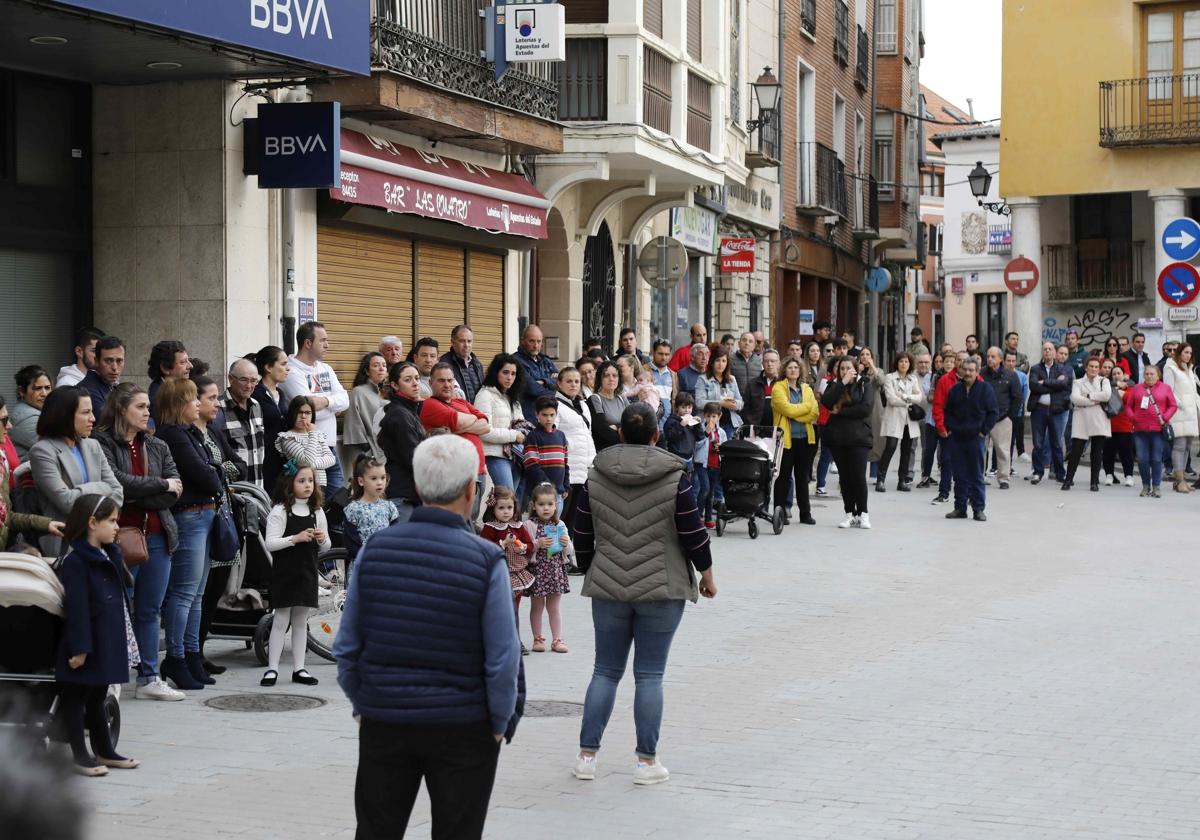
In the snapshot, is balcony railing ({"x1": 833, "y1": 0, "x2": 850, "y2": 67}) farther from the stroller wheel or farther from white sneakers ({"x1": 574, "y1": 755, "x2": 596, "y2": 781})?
white sneakers ({"x1": 574, "y1": 755, "x2": 596, "y2": 781})

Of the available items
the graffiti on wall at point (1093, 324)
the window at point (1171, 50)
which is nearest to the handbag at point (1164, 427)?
the window at point (1171, 50)

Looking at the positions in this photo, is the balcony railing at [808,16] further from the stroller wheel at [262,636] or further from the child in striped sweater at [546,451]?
the stroller wheel at [262,636]

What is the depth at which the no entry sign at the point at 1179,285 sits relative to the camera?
21422mm

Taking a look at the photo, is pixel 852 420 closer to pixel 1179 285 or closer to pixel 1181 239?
pixel 1181 239

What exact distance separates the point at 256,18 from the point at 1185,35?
86.9ft

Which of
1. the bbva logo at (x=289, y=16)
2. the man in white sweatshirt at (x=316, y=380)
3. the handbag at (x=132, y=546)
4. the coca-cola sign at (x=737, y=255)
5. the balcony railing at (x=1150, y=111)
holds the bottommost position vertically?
the handbag at (x=132, y=546)

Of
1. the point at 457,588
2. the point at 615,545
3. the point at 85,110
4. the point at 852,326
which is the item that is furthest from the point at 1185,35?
the point at 457,588

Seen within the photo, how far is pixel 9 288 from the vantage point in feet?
43.4

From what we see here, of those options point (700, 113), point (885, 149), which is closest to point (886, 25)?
point (885, 149)

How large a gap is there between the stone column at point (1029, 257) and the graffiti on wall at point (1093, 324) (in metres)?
0.46

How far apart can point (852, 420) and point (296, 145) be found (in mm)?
7170

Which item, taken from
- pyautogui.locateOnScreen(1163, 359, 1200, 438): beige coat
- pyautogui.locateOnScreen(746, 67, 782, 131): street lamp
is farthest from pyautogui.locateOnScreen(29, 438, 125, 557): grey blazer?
pyautogui.locateOnScreen(746, 67, 782, 131): street lamp

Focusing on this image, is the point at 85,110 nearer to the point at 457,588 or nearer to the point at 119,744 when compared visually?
the point at 119,744

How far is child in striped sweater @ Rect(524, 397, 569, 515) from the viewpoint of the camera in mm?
14109
